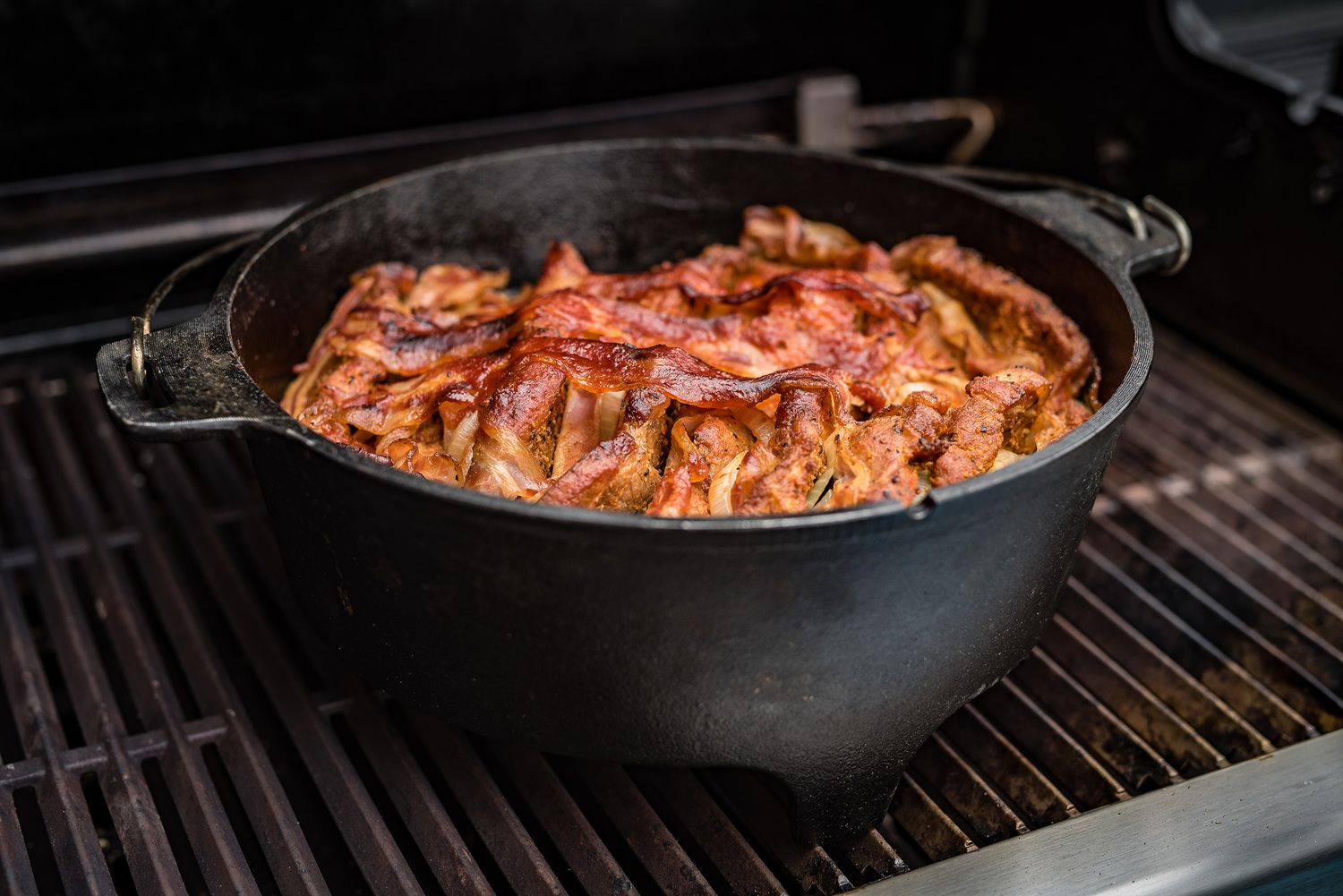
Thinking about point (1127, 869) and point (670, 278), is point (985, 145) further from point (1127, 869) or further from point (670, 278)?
point (1127, 869)

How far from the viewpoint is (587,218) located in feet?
9.05

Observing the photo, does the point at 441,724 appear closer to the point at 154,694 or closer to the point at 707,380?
the point at 154,694

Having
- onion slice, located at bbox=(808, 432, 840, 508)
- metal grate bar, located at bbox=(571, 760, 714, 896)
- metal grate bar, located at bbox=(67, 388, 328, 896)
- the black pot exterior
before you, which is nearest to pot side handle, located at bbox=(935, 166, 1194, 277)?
the black pot exterior

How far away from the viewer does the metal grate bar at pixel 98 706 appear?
6.56 ft

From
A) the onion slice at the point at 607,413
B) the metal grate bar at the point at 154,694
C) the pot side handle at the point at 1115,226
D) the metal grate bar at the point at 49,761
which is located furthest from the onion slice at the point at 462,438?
the pot side handle at the point at 1115,226

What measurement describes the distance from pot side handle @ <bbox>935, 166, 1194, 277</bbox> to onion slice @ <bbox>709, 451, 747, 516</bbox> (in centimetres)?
89

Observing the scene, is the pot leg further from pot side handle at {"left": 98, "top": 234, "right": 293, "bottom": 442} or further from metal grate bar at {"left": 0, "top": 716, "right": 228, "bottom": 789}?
metal grate bar at {"left": 0, "top": 716, "right": 228, "bottom": 789}

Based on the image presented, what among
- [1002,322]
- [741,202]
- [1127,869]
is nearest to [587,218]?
[741,202]

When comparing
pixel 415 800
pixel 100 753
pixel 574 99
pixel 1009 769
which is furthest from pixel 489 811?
pixel 574 99

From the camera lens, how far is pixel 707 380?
1.88 metres

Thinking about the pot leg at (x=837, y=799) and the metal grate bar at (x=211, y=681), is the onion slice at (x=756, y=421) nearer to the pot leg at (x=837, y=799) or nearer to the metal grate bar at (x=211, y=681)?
the pot leg at (x=837, y=799)

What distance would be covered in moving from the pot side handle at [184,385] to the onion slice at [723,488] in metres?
0.63

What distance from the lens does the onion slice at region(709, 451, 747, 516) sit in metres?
1.77

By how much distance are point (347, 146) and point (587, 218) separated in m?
1.04
